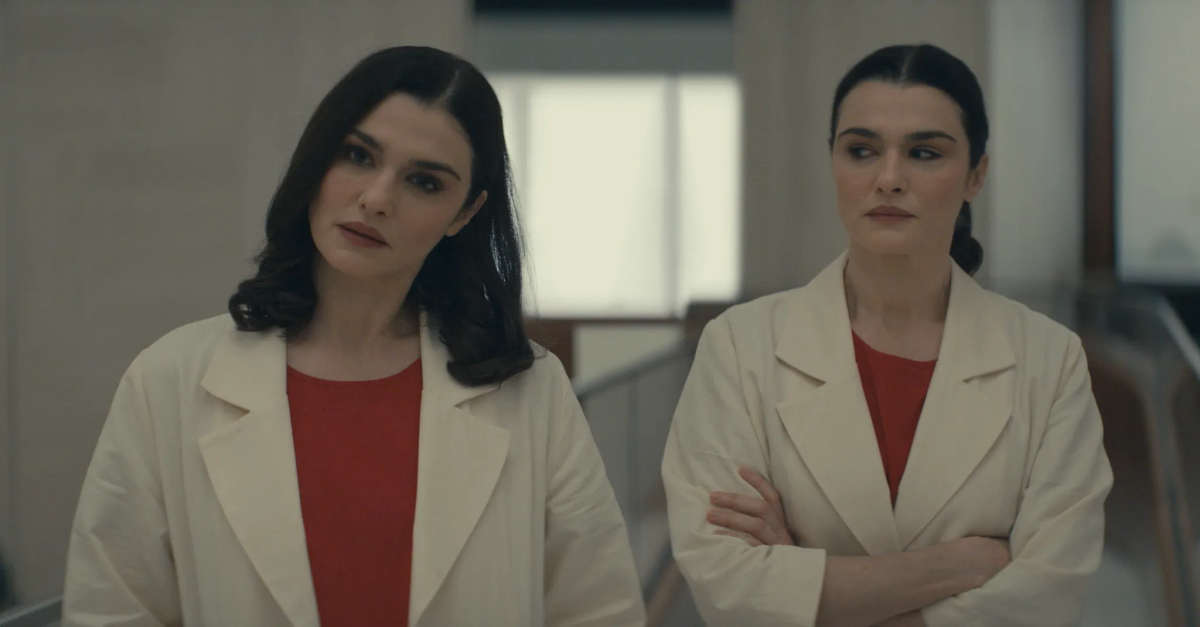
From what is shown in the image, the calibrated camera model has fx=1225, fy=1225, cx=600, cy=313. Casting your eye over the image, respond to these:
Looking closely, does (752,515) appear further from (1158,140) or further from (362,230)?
(1158,140)

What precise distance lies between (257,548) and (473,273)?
0.61 m

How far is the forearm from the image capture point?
7.23 feet

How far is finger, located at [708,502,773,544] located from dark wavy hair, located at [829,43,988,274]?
70 cm

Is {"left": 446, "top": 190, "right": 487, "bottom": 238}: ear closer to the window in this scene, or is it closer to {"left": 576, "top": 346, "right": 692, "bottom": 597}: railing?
{"left": 576, "top": 346, "right": 692, "bottom": 597}: railing

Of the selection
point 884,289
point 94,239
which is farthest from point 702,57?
point 884,289

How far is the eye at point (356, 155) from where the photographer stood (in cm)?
199

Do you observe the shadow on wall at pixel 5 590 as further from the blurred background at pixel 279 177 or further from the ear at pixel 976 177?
the ear at pixel 976 177

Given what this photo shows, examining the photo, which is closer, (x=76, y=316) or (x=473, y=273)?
(x=473, y=273)

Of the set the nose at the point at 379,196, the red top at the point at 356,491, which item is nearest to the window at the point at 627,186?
the red top at the point at 356,491

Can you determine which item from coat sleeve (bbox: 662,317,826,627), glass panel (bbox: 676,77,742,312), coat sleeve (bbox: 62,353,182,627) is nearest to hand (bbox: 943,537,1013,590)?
coat sleeve (bbox: 662,317,826,627)

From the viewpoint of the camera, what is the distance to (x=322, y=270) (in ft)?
6.93

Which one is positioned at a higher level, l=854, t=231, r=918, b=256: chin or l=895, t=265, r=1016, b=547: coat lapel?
l=854, t=231, r=918, b=256: chin

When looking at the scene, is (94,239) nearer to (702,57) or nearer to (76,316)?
(76,316)

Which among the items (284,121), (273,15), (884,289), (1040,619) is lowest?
(1040,619)
